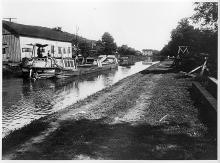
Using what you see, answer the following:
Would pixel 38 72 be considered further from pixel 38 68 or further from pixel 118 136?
pixel 118 136

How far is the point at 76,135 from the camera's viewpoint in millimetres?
8031

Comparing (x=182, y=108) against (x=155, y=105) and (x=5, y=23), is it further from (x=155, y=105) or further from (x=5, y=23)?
(x=5, y=23)

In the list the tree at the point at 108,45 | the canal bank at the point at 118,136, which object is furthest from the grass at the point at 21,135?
the tree at the point at 108,45

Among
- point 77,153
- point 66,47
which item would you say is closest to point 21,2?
point 77,153

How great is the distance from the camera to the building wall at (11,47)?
1507 inches

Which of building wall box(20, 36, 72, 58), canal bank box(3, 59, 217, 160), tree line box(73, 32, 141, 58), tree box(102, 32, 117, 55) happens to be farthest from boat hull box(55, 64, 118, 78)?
tree box(102, 32, 117, 55)

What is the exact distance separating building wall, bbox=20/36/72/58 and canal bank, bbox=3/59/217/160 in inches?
→ 1074

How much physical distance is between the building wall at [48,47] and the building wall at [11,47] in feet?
1.91

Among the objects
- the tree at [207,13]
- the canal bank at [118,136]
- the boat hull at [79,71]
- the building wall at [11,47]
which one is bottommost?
the boat hull at [79,71]

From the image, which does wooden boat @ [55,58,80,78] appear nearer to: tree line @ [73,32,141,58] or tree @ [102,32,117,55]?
tree line @ [73,32,141,58]

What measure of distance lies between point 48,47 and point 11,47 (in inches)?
342

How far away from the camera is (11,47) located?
38.4 meters

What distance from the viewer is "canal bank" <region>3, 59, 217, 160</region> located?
6582mm

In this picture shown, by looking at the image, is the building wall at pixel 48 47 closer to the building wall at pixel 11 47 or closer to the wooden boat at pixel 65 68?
the building wall at pixel 11 47
